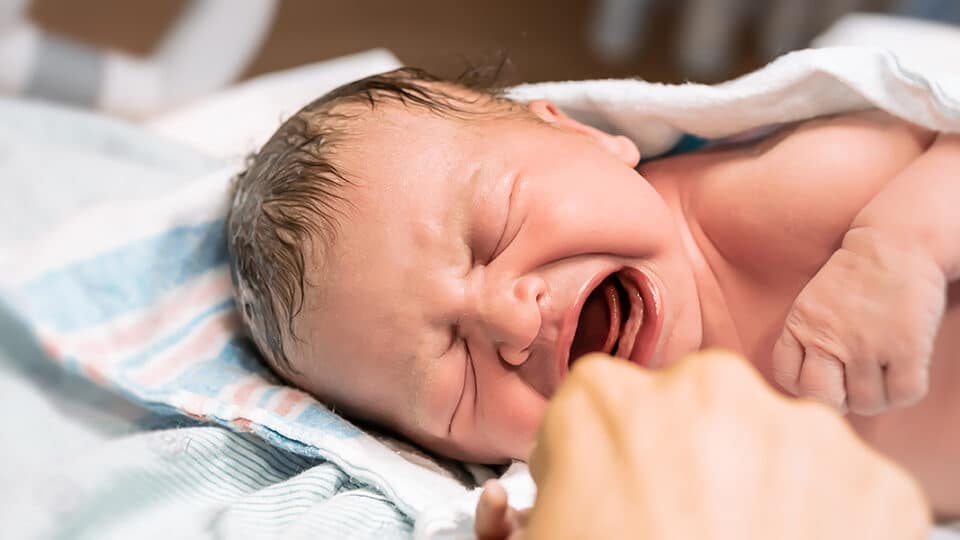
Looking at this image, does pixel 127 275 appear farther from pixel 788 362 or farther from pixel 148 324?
pixel 788 362

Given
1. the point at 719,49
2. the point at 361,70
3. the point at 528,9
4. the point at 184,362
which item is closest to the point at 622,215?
the point at 184,362

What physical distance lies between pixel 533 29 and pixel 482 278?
1.19 metres

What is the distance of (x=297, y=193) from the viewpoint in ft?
2.26

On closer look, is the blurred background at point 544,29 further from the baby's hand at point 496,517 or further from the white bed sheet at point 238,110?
the baby's hand at point 496,517

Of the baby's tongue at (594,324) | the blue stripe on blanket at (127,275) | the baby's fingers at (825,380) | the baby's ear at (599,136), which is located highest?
the baby's ear at (599,136)

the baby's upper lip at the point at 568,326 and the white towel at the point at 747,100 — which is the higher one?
the white towel at the point at 747,100

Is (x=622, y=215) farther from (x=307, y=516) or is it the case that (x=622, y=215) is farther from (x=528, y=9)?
(x=528, y=9)

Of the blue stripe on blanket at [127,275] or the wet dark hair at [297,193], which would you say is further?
the blue stripe on blanket at [127,275]

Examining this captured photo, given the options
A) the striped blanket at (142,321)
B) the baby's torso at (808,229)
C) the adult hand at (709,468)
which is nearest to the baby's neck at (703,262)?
the baby's torso at (808,229)

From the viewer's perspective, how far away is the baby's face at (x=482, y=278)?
2.11 feet

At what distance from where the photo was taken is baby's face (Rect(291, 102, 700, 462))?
645mm

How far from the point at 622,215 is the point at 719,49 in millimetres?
1121

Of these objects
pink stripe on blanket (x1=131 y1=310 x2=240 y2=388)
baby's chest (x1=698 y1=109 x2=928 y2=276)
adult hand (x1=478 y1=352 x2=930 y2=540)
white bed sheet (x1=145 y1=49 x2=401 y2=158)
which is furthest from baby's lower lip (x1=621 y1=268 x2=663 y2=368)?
white bed sheet (x1=145 y1=49 x2=401 y2=158)

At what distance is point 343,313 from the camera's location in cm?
66
